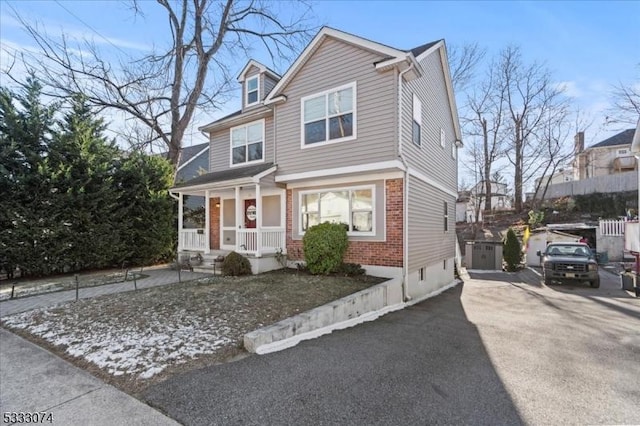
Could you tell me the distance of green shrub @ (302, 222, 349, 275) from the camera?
9.15m

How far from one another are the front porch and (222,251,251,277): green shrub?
34 cm

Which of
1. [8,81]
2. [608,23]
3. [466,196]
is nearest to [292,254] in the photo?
[8,81]

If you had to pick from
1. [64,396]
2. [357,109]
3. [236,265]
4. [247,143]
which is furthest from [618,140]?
[64,396]

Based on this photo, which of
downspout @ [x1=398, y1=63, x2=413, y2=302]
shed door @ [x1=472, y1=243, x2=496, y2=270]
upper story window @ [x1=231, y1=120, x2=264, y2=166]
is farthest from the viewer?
shed door @ [x1=472, y1=243, x2=496, y2=270]

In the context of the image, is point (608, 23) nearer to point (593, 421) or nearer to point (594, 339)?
point (594, 339)

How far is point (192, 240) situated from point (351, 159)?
748 cm

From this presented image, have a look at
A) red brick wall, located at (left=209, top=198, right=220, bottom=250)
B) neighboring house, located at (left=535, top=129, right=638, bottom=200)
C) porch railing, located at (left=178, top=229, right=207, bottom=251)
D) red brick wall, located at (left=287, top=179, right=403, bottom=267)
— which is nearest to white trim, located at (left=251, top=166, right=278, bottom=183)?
red brick wall, located at (left=287, top=179, right=403, bottom=267)

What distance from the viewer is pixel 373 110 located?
9.04 meters

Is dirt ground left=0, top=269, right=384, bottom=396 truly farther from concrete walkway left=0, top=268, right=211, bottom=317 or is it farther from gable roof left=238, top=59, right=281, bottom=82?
gable roof left=238, top=59, right=281, bottom=82

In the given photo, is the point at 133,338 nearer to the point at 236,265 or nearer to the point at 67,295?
the point at 67,295

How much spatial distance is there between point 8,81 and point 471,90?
3040 cm

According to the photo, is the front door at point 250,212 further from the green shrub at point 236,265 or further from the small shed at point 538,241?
the small shed at point 538,241

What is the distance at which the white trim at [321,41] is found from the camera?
8.77 metres

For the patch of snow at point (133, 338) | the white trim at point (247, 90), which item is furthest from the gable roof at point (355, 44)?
the patch of snow at point (133, 338)
